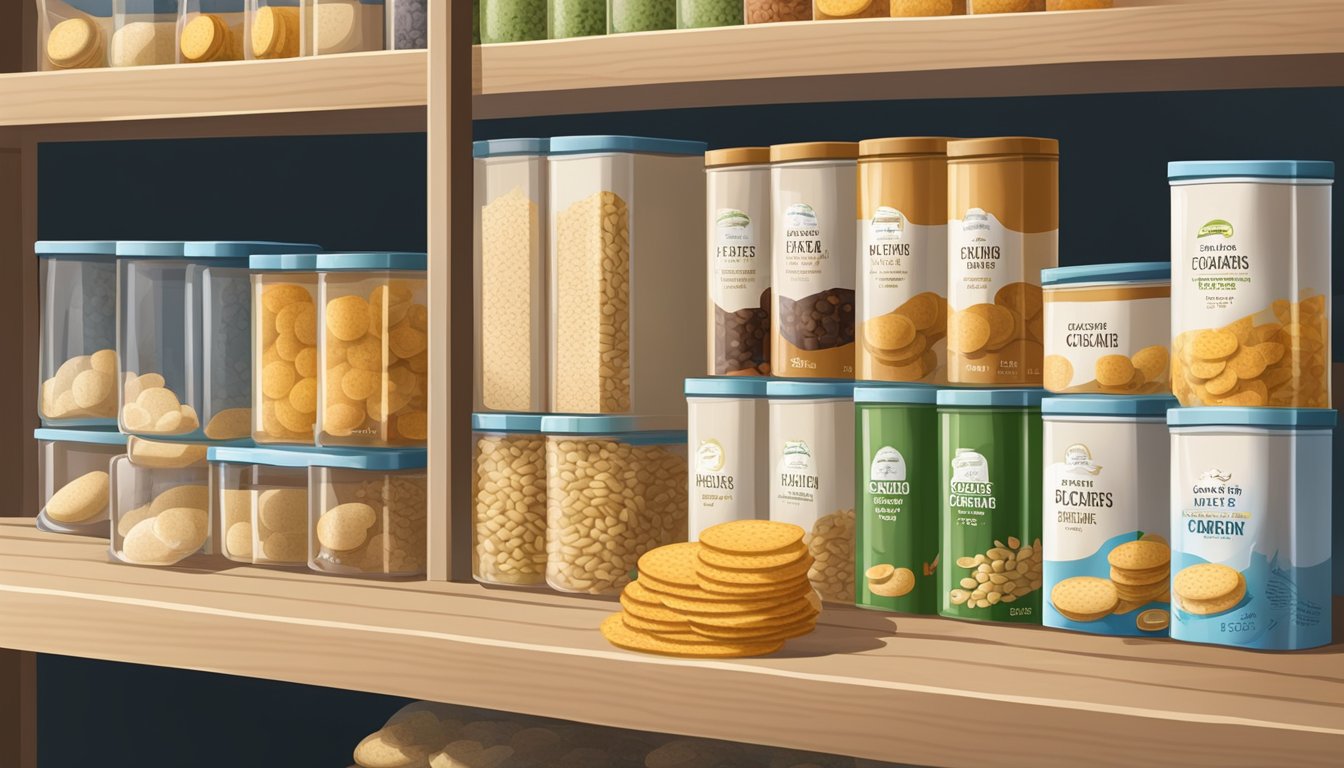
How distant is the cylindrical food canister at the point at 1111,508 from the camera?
3.59ft

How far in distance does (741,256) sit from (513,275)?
22 centimetres

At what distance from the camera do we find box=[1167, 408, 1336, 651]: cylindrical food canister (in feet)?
3.38

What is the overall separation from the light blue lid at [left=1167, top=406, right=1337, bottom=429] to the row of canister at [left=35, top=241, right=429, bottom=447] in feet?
2.41

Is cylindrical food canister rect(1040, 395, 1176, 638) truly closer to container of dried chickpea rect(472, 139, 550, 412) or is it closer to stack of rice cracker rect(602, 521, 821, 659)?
stack of rice cracker rect(602, 521, 821, 659)

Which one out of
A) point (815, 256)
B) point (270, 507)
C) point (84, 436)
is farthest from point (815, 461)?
point (84, 436)

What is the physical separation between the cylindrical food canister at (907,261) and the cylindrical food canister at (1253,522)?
0.73 ft

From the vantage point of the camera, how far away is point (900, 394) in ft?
3.83

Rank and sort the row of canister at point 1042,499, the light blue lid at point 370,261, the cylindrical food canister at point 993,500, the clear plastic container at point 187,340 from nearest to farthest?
the row of canister at point 1042,499 → the cylindrical food canister at point 993,500 → the light blue lid at point 370,261 → the clear plastic container at point 187,340

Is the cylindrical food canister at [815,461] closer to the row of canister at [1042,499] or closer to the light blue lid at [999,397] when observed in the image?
the row of canister at [1042,499]

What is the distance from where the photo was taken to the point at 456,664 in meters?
1.14

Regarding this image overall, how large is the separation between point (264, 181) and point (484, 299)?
0.84 metres

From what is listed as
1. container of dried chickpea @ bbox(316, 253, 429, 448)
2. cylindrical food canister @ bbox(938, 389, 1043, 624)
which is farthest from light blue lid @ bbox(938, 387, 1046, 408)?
container of dried chickpea @ bbox(316, 253, 429, 448)

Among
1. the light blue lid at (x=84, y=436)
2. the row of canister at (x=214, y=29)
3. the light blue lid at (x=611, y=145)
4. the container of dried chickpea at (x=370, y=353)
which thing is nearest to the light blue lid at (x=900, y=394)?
the light blue lid at (x=611, y=145)

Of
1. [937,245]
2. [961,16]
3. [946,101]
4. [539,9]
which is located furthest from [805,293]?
A: [946,101]
